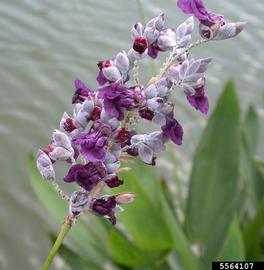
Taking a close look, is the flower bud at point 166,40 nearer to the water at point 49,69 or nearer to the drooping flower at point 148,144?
the drooping flower at point 148,144

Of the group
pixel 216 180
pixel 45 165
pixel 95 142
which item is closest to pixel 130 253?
pixel 216 180

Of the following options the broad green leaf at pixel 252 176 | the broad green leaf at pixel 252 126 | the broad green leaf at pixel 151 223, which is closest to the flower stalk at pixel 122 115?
the broad green leaf at pixel 151 223

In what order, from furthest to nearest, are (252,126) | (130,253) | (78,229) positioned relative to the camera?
(252,126) < (78,229) < (130,253)

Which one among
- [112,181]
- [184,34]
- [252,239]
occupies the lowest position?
[252,239]

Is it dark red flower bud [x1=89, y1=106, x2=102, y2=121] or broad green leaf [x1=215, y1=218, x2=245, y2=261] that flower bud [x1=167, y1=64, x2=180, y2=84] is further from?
broad green leaf [x1=215, y1=218, x2=245, y2=261]

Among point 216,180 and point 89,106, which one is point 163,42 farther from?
point 216,180

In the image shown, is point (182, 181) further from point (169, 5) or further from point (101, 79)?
point (101, 79)

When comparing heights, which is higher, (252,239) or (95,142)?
(95,142)
